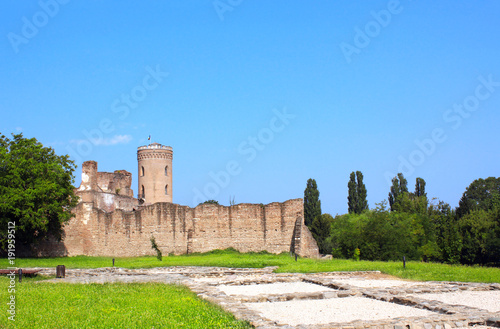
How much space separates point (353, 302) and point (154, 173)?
45379 mm

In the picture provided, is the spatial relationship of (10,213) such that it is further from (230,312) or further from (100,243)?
(230,312)

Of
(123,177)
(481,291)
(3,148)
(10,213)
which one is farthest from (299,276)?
(123,177)

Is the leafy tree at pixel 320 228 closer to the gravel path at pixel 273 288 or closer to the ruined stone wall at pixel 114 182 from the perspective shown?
the ruined stone wall at pixel 114 182

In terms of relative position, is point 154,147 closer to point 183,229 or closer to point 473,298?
point 183,229

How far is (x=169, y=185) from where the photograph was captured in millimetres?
55281

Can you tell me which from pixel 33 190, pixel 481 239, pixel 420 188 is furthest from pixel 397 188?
pixel 33 190

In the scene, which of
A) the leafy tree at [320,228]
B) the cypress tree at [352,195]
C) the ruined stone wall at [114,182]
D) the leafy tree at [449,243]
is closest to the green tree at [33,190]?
the ruined stone wall at [114,182]

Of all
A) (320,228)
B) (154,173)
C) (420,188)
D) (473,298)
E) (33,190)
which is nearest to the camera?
(473,298)

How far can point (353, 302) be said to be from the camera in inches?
433

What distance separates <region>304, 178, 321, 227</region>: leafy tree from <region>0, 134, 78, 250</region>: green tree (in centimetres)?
2939

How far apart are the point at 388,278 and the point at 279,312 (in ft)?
24.6

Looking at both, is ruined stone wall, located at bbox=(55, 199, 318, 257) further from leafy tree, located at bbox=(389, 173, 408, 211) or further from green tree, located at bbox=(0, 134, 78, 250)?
leafy tree, located at bbox=(389, 173, 408, 211)

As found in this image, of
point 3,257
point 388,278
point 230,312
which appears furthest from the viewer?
point 3,257

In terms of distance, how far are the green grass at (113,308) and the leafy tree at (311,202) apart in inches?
1645
